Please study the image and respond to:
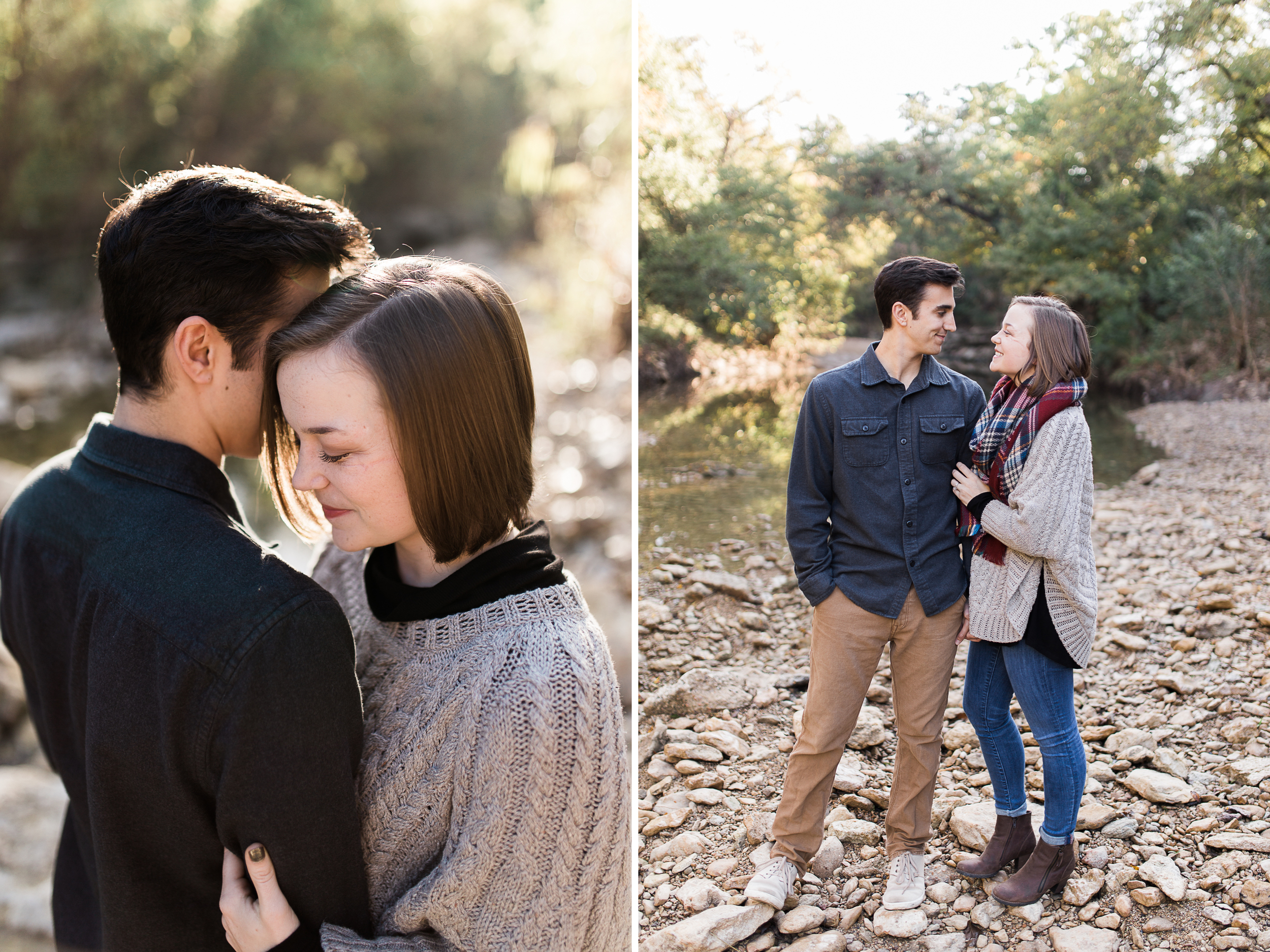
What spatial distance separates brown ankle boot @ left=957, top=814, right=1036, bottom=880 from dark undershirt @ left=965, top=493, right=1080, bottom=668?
483mm

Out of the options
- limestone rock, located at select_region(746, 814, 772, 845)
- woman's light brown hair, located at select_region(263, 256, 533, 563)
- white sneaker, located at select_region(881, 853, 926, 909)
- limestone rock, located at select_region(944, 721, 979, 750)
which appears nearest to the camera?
woman's light brown hair, located at select_region(263, 256, 533, 563)

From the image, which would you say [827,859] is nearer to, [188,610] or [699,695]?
[699,695]

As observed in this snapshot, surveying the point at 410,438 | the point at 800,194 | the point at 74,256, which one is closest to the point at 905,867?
the point at 410,438

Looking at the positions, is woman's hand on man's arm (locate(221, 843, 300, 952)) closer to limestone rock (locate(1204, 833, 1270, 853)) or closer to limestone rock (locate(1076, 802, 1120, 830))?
limestone rock (locate(1076, 802, 1120, 830))

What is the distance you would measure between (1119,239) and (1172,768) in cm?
206

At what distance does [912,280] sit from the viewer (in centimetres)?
199

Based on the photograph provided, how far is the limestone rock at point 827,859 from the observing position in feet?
7.64

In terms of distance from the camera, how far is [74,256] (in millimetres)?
11281

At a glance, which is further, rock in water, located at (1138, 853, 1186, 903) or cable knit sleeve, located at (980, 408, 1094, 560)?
rock in water, located at (1138, 853, 1186, 903)

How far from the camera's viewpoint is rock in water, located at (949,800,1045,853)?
228 centimetres

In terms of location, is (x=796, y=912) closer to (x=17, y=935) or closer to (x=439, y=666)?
(x=439, y=666)

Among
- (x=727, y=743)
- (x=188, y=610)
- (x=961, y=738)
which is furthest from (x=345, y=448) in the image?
(x=961, y=738)

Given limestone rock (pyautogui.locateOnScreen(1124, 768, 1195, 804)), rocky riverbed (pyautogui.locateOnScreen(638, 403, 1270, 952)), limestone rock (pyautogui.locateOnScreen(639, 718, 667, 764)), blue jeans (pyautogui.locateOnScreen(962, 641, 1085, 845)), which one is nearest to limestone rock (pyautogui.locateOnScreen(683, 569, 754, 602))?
rocky riverbed (pyautogui.locateOnScreen(638, 403, 1270, 952))

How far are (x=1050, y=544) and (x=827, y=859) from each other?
1.05 meters
